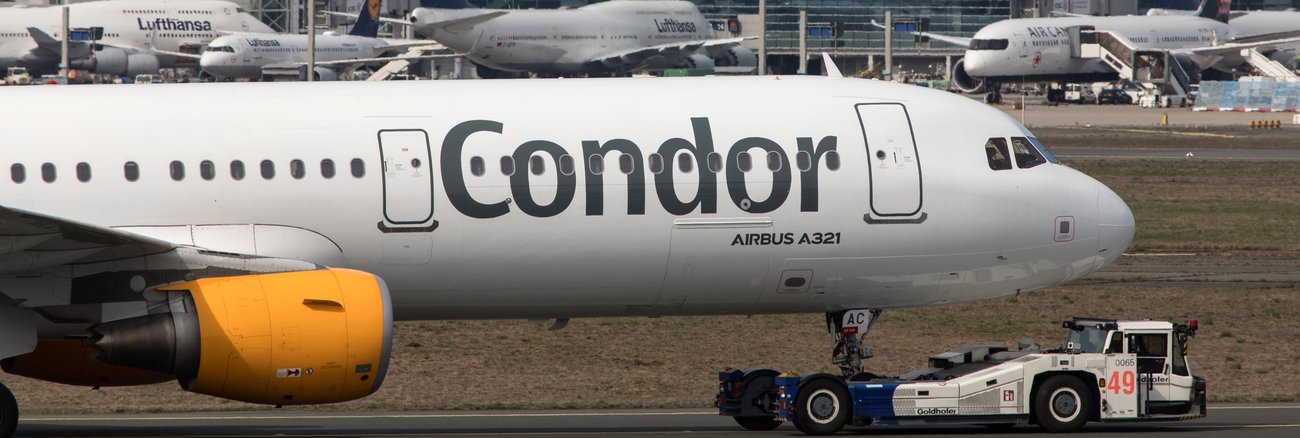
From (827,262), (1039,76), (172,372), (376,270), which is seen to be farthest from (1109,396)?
(1039,76)

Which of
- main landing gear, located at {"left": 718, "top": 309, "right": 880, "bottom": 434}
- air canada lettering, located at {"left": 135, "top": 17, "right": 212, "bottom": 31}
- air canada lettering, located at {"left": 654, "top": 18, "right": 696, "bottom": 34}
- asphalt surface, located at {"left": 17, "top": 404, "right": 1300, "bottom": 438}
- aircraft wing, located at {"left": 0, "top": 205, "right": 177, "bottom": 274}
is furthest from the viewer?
air canada lettering, located at {"left": 135, "top": 17, "right": 212, "bottom": 31}

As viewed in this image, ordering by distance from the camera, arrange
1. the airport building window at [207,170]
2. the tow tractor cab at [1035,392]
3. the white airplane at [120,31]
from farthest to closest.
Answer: the white airplane at [120,31]
the tow tractor cab at [1035,392]
the airport building window at [207,170]

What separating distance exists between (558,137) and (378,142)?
2.01 meters

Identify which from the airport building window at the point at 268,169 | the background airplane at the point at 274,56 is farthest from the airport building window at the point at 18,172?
the background airplane at the point at 274,56

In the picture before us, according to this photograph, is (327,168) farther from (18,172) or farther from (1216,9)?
(1216,9)

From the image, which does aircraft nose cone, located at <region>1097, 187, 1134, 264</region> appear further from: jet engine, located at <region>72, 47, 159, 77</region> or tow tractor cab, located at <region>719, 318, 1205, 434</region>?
jet engine, located at <region>72, 47, 159, 77</region>

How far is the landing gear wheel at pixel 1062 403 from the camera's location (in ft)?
59.0

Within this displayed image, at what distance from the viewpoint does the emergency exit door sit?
1772cm

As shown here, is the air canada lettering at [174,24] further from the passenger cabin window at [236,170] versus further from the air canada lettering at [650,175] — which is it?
the air canada lettering at [650,175]

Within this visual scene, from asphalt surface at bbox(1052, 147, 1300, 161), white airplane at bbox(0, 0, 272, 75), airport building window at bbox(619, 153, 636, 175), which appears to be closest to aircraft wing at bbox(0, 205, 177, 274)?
airport building window at bbox(619, 153, 636, 175)

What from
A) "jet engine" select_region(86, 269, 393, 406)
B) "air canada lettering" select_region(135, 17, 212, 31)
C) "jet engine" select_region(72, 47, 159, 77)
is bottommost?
"jet engine" select_region(86, 269, 393, 406)

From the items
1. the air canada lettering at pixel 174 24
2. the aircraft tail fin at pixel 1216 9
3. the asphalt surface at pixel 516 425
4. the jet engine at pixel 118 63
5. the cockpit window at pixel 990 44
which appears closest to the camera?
the asphalt surface at pixel 516 425

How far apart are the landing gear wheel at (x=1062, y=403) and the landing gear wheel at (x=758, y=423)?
3.06 metres

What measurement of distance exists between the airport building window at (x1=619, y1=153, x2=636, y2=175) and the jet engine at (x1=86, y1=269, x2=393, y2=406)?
3.25 m
